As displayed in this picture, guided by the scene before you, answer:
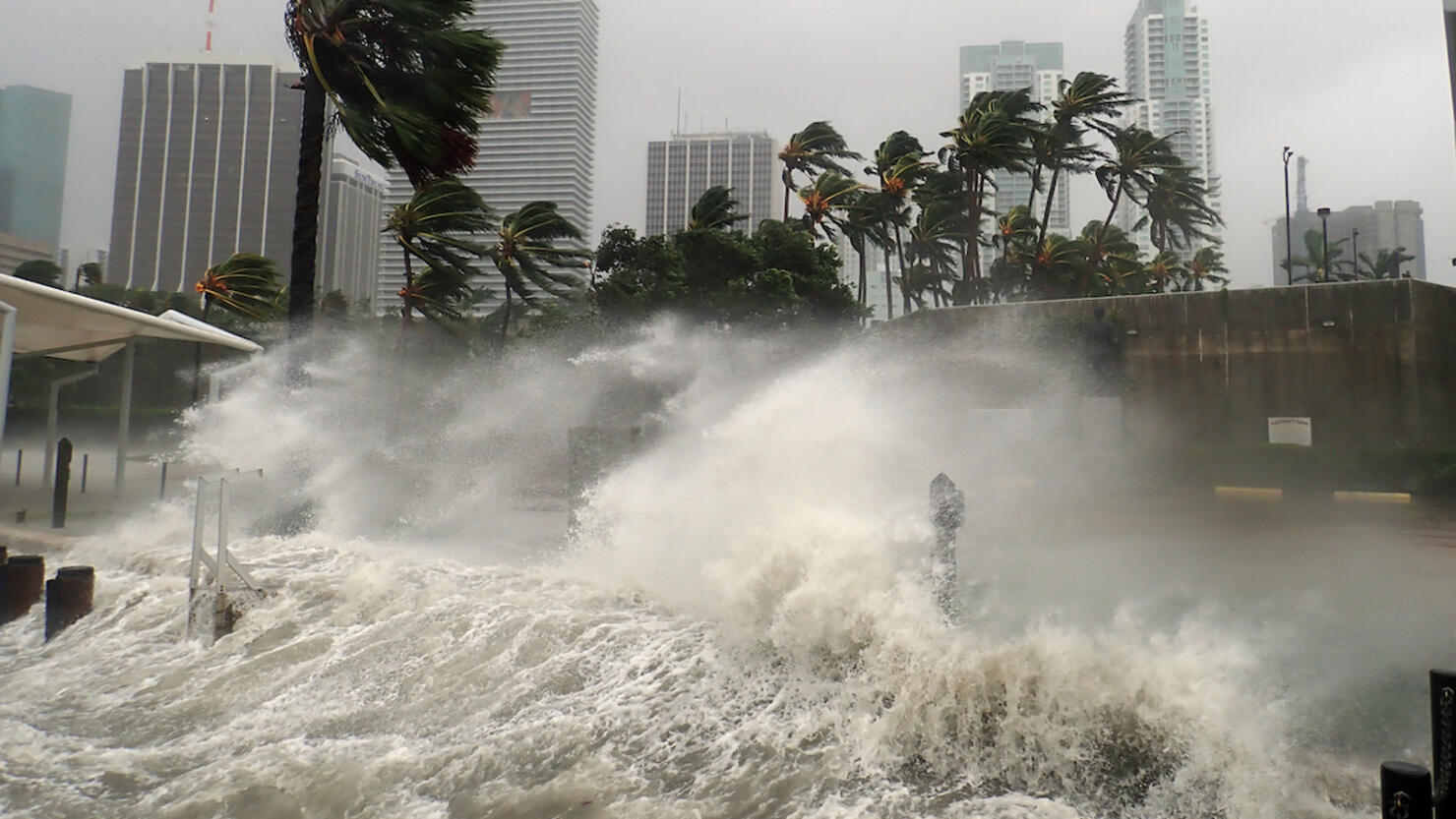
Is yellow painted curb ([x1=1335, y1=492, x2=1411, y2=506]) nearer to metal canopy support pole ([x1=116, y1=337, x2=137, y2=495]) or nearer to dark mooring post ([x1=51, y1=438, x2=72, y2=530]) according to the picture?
dark mooring post ([x1=51, y1=438, x2=72, y2=530])

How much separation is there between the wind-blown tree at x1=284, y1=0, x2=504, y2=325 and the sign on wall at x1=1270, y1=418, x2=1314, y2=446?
18.5m

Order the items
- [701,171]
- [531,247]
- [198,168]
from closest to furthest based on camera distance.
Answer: [531,247] < [198,168] < [701,171]

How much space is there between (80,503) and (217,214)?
45761 millimetres

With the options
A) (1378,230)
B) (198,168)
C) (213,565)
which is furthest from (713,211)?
(1378,230)

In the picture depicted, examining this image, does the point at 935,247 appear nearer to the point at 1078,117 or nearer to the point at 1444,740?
the point at 1078,117

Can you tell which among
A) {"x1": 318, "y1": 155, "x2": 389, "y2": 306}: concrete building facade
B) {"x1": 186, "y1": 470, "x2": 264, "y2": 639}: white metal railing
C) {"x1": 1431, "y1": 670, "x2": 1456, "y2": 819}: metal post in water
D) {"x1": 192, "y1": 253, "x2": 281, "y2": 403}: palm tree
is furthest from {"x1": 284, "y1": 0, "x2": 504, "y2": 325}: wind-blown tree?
{"x1": 318, "y1": 155, "x2": 389, "y2": 306}: concrete building facade

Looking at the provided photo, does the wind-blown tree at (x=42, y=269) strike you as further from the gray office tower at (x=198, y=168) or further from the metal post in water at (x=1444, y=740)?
the metal post in water at (x=1444, y=740)

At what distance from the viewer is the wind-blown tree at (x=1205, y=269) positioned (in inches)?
2170

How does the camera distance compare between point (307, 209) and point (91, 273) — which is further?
point (91, 273)

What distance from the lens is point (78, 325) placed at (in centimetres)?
1126

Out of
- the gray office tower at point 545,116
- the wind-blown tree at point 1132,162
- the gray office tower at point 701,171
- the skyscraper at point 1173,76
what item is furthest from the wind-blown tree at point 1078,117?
the skyscraper at point 1173,76

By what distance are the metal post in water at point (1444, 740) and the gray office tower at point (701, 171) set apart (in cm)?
8088

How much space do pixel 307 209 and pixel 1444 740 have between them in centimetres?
1021

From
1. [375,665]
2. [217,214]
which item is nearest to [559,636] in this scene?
[375,665]
